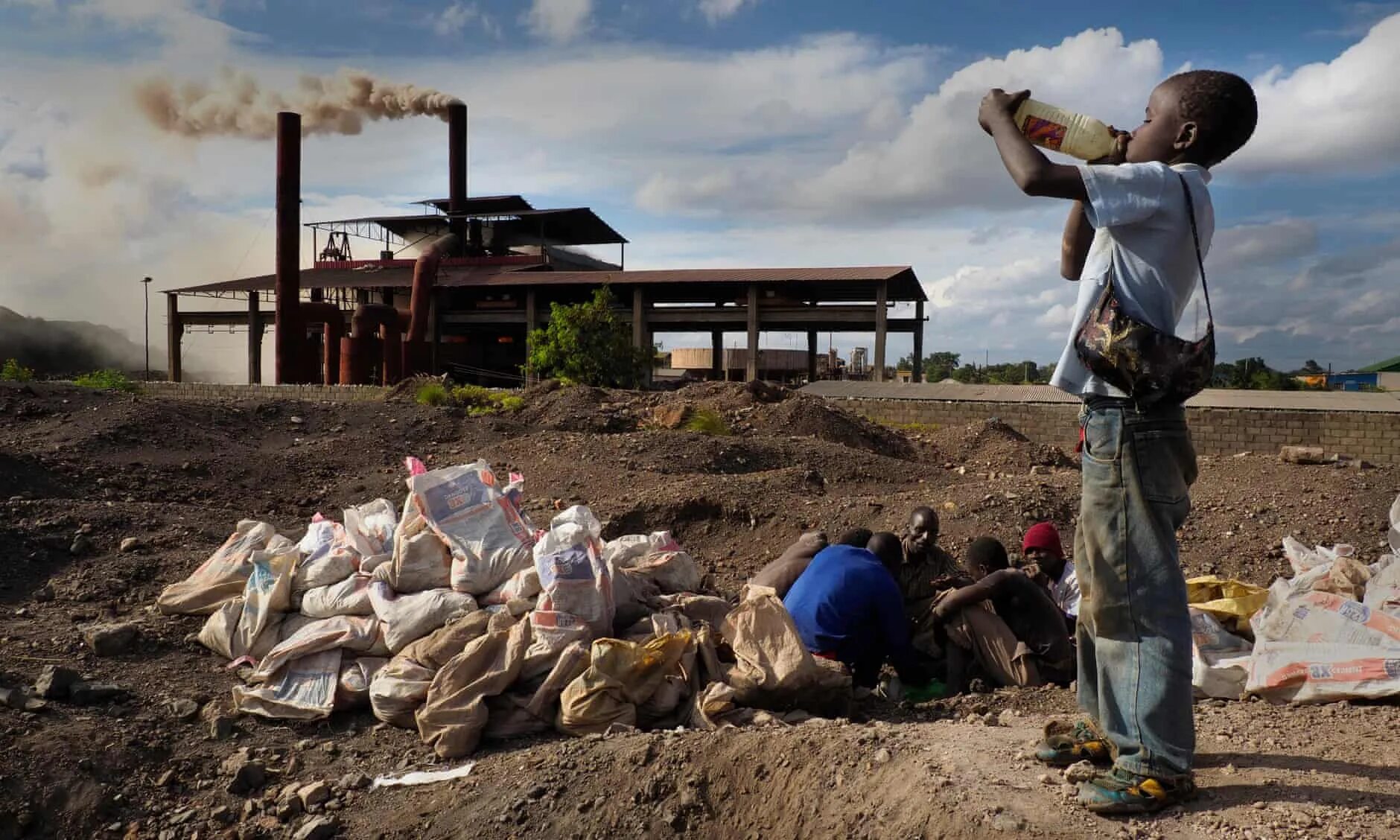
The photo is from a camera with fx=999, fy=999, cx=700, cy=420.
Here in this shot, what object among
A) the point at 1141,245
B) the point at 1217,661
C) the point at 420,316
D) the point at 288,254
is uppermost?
the point at 288,254

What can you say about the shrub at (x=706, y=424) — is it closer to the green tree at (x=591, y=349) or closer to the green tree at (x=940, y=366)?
the green tree at (x=591, y=349)

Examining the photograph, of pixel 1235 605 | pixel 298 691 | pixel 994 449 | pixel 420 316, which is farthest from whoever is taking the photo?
pixel 420 316

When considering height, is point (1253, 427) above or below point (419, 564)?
above

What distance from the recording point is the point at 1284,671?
3223 mm

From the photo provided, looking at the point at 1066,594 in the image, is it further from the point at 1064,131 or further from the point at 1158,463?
the point at 1064,131

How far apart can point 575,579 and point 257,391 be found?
19.2 m

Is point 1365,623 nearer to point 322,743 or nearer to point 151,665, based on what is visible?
point 322,743

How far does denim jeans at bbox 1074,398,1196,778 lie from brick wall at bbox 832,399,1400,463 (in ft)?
40.6

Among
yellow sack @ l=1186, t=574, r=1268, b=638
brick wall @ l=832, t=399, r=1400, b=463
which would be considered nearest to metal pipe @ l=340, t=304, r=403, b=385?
brick wall @ l=832, t=399, r=1400, b=463

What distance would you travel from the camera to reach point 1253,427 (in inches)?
565

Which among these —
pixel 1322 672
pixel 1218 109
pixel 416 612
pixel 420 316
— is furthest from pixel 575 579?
pixel 420 316

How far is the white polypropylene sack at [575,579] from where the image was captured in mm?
3812

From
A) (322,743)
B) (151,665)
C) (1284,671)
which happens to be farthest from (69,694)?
(1284,671)

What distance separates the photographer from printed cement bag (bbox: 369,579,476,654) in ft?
13.0
